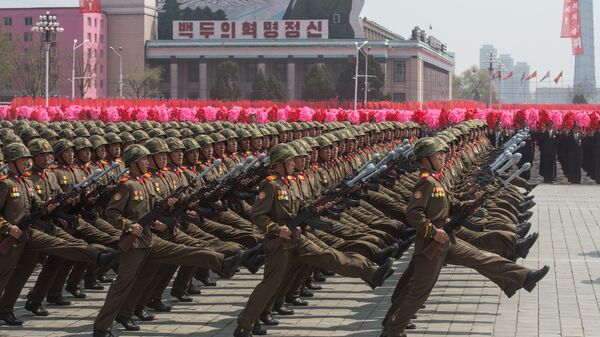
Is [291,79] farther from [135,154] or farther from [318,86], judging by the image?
[135,154]

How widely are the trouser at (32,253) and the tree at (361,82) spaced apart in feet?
318

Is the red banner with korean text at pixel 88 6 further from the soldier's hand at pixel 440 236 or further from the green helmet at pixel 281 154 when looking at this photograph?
the soldier's hand at pixel 440 236

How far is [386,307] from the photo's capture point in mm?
14562

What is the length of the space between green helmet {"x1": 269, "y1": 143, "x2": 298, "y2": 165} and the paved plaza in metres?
1.65

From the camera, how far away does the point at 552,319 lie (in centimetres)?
1370

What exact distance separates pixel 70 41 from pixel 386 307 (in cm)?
11239

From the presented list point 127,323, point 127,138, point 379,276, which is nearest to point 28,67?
point 127,138

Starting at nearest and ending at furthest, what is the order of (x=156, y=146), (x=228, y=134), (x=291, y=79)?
(x=156, y=146)
(x=228, y=134)
(x=291, y=79)

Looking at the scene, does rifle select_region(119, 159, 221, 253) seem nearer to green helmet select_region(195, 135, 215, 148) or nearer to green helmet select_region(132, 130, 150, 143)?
green helmet select_region(195, 135, 215, 148)

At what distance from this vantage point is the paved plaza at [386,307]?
42.4 ft

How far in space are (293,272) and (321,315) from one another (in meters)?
0.86

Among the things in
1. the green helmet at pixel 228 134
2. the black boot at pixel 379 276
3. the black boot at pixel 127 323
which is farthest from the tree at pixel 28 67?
the black boot at pixel 379 276

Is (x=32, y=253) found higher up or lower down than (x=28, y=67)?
lower down

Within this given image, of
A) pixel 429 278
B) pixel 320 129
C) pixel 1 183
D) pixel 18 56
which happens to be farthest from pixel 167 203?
→ pixel 18 56
